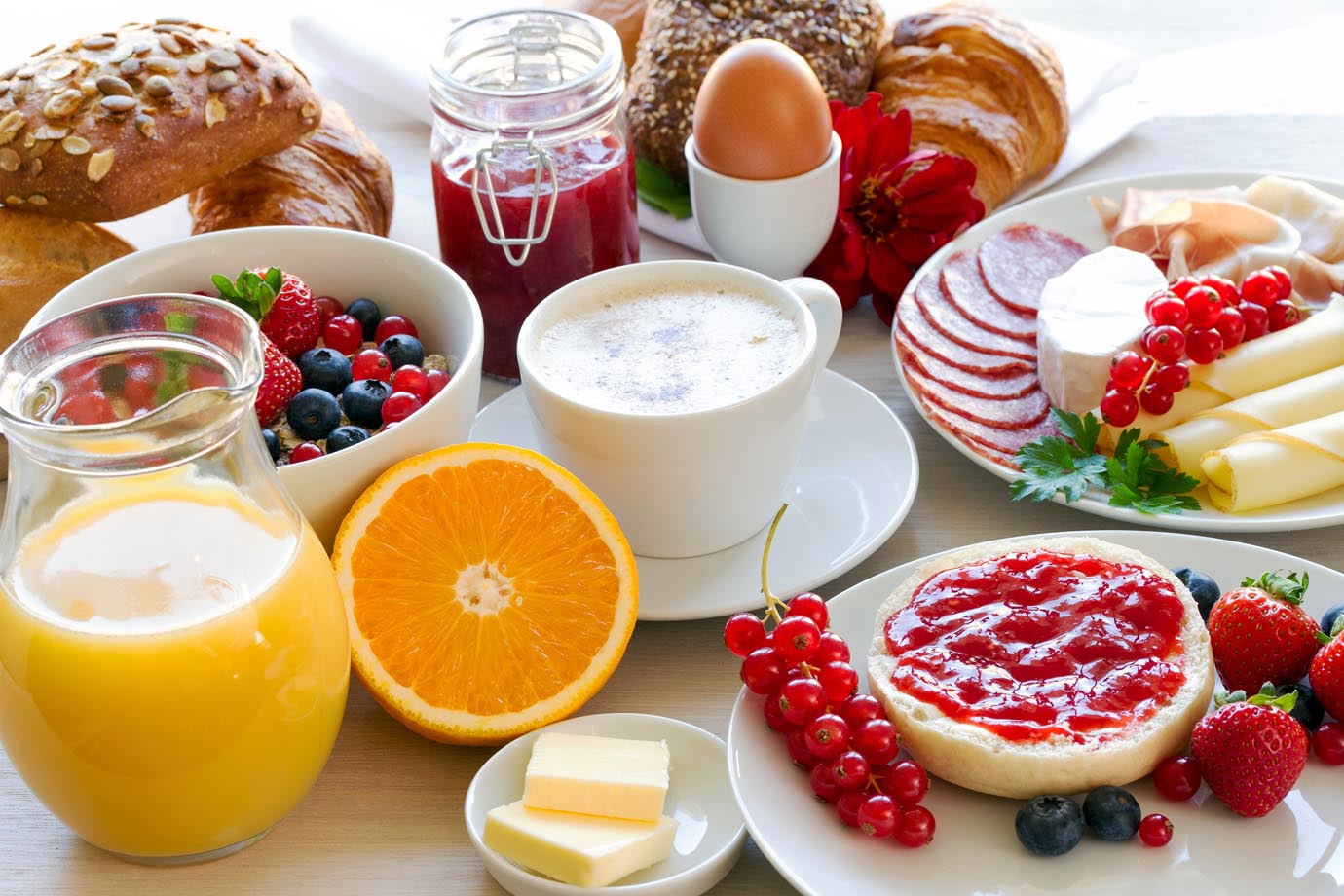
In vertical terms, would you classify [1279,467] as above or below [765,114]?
below

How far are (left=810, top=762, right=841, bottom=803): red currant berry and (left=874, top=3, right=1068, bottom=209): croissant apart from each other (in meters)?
1.19

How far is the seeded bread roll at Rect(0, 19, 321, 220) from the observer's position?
1566 mm

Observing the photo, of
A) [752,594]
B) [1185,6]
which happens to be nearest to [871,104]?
[752,594]

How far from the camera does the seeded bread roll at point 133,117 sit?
5.14ft

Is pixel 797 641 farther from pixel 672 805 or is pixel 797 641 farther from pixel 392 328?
pixel 392 328

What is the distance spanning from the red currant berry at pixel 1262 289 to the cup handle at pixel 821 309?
499mm

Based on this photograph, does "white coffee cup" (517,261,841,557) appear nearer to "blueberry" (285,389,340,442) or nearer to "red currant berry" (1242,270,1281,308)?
"blueberry" (285,389,340,442)

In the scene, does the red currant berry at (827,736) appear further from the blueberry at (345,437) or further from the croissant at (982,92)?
the croissant at (982,92)

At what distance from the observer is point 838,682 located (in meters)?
1.12

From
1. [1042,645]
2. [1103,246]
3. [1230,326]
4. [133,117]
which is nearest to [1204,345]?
[1230,326]

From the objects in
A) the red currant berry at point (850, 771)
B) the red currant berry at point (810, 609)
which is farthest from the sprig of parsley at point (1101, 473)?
the red currant berry at point (850, 771)

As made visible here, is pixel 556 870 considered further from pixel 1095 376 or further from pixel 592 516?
pixel 1095 376

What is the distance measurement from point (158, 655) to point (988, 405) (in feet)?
3.26

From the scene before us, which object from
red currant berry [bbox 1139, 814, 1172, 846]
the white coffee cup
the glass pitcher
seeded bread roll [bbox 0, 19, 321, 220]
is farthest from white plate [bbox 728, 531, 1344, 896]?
seeded bread roll [bbox 0, 19, 321, 220]
